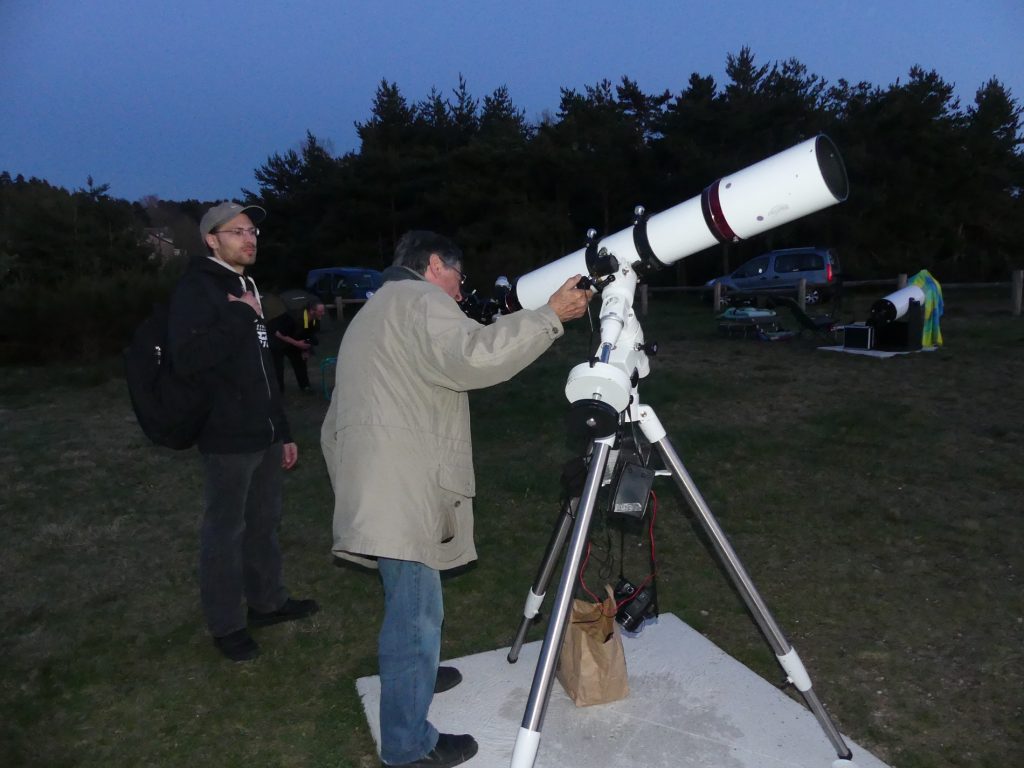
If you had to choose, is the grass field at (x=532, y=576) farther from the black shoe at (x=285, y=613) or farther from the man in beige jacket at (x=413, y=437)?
the man in beige jacket at (x=413, y=437)

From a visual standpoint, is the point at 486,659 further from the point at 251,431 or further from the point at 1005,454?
the point at 1005,454

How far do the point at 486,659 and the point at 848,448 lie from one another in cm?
368

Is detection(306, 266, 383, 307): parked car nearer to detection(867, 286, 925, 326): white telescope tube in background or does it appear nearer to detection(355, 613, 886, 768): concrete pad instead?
detection(867, 286, 925, 326): white telescope tube in background

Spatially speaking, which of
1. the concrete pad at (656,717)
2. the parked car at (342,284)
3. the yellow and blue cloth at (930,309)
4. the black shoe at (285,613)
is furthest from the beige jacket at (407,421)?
the parked car at (342,284)

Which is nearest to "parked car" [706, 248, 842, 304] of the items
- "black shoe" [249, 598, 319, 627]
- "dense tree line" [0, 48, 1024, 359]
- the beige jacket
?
"dense tree line" [0, 48, 1024, 359]

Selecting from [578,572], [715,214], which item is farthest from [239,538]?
[715,214]

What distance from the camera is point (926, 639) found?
2975 millimetres

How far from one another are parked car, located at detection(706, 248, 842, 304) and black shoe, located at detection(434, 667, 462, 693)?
1498 cm

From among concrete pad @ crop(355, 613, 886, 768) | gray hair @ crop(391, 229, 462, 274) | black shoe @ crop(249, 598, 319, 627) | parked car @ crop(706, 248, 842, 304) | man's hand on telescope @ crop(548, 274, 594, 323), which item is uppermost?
parked car @ crop(706, 248, 842, 304)

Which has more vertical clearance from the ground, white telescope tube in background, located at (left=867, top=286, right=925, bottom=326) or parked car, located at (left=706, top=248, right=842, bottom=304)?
parked car, located at (left=706, top=248, right=842, bottom=304)

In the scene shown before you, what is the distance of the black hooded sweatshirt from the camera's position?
103 inches

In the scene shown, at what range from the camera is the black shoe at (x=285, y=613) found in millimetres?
3287

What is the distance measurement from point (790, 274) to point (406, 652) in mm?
16699

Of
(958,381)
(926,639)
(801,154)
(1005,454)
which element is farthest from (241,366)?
(958,381)
